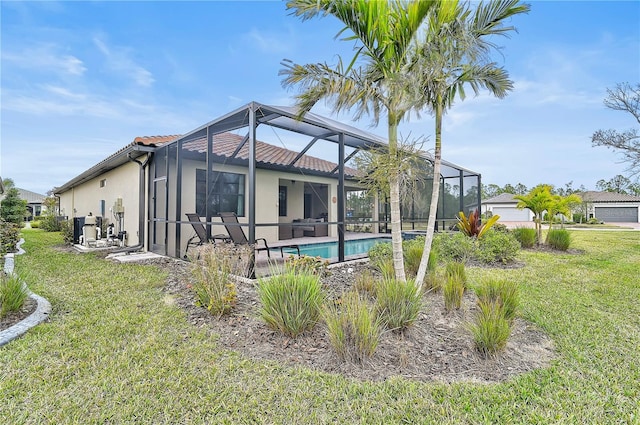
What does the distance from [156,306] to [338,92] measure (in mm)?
4198

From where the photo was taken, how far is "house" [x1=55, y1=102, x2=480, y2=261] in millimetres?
7250

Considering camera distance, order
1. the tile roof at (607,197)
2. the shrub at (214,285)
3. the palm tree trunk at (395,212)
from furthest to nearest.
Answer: the tile roof at (607,197)
the palm tree trunk at (395,212)
the shrub at (214,285)

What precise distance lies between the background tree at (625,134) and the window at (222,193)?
64.2 feet

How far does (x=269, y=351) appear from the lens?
3242mm

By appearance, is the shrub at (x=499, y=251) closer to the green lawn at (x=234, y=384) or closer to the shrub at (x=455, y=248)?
the shrub at (x=455, y=248)

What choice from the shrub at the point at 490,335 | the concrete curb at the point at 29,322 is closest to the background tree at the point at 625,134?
the shrub at the point at 490,335

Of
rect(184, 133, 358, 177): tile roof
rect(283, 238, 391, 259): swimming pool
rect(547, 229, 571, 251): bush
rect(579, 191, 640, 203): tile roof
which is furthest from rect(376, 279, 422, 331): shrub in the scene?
rect(579, 191, 640, 203): tile roof

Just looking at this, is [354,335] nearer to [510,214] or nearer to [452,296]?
[452,296]

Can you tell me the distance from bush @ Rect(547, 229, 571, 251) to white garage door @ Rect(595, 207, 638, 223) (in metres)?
42.6

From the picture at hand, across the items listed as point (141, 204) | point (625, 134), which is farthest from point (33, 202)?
point (625, 134)

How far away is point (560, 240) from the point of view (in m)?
11.4

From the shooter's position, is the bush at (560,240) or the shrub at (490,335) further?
the bush at (560,240)

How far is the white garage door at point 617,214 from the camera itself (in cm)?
4059

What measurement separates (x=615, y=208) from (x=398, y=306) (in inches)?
2164
